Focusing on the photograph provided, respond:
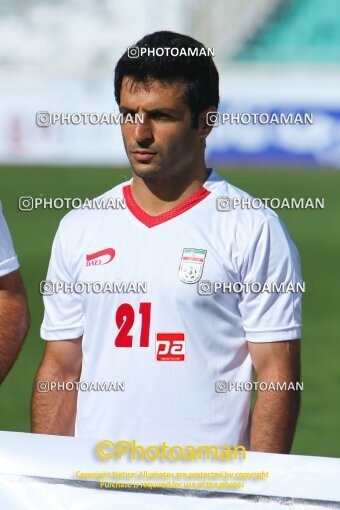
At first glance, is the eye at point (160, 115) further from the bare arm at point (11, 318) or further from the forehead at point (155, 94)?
the bare arm at point (11, 318)

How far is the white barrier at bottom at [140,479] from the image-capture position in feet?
6.75

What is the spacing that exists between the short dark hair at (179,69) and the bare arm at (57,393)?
676mm

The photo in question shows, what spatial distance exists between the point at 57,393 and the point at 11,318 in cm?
34

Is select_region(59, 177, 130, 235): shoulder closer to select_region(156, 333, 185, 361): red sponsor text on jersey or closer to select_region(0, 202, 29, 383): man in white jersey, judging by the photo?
select_region(0, 202, 29, 383): man in white jersey

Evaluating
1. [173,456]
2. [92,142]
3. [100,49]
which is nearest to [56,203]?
[173,456]

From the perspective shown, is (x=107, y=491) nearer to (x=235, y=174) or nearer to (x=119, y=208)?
(x=119, y=208)

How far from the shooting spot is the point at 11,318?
10.3 feet

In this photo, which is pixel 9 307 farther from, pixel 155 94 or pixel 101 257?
pixel 155 94

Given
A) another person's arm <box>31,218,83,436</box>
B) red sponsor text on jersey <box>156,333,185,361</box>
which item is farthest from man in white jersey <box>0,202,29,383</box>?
red sponsor text on jersey <box>156,333,185,361</box>

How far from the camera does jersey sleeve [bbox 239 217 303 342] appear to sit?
2.69m

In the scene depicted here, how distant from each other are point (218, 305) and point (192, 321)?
7 cm

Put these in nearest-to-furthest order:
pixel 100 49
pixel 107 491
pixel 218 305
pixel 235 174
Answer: pixel 107 491 → pixel 218 305 → pixel 235 174 → pixel 100 49

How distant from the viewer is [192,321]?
271cm

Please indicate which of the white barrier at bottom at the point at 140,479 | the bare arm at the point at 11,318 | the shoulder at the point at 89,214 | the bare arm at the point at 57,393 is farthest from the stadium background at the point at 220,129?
the white barrier at bottom at the point at 140,479
